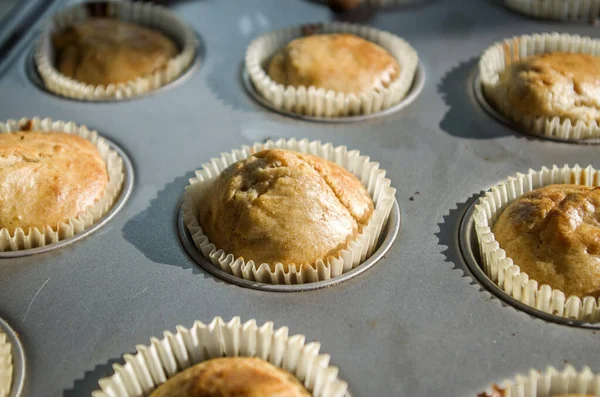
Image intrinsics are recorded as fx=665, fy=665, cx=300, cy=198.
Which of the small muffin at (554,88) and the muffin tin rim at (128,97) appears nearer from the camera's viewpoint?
the small muffin at (554,88)

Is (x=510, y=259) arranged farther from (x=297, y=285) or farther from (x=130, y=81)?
(x=130, y=81)

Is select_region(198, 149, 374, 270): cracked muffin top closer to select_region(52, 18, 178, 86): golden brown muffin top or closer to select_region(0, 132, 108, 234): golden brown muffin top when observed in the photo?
select_region(0, 132, 108, 234): golden brown muffin top

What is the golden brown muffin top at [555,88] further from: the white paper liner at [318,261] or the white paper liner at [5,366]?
the white paper liner at [5,366]

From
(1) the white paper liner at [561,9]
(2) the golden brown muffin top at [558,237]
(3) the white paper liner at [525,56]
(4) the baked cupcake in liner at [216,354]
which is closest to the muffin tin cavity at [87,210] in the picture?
(4) the baked cupcake in liner at [216,354]

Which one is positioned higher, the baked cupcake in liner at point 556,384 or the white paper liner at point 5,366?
the baked cupcake in liner at point 556,384

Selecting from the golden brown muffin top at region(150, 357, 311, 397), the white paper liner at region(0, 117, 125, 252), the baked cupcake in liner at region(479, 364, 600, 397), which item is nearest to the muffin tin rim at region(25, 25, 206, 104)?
the white paper liner at region(0, 117, 125, 252)

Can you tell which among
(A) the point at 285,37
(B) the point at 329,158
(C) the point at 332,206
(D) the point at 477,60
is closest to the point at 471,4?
(D) the point at 477,60

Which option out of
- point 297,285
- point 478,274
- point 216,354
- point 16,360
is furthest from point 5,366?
point 478,274
